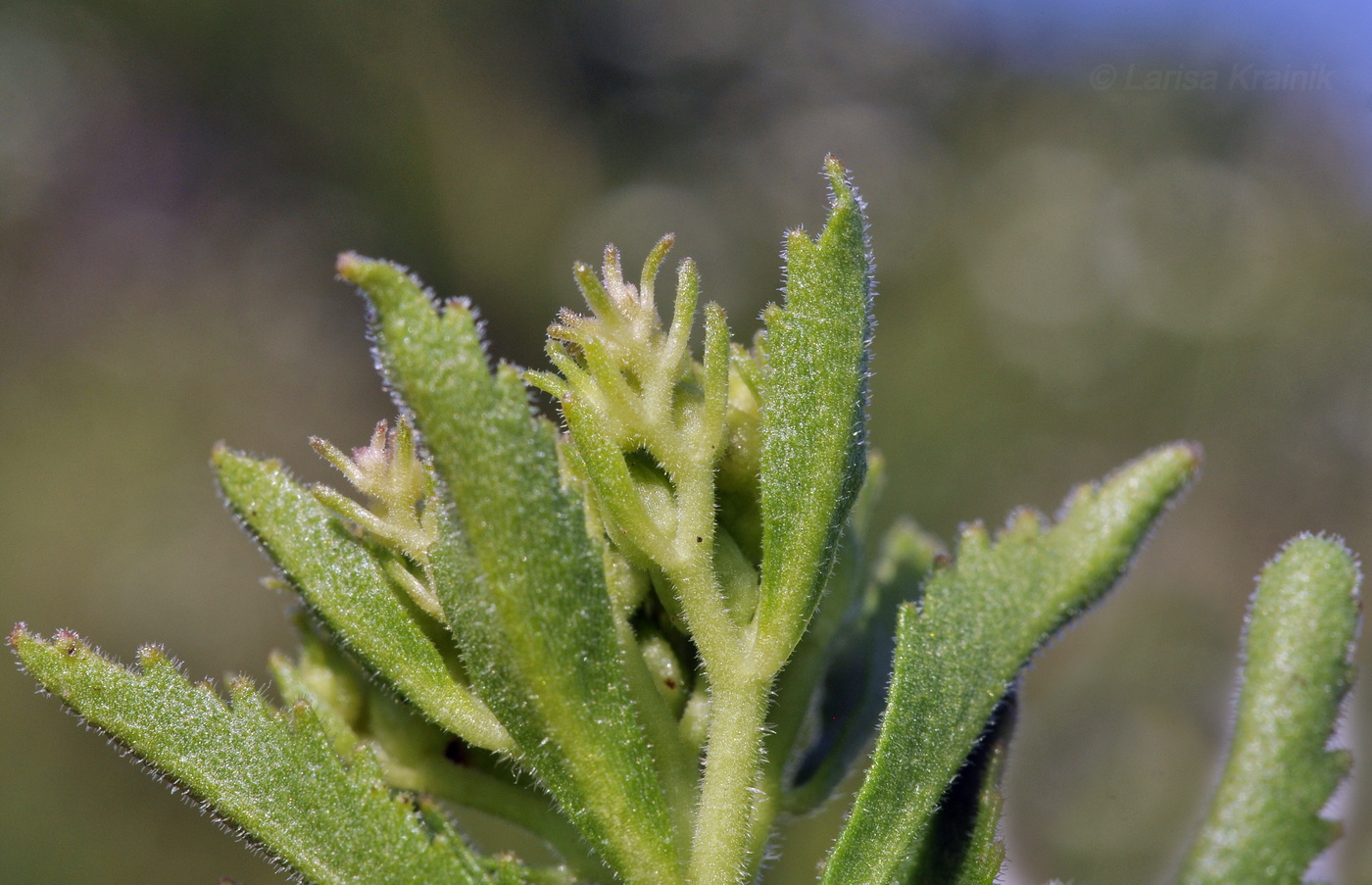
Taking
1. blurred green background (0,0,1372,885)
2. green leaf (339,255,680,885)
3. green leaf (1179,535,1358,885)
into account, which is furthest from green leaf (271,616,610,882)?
blurred green background (0,0,1372,885)

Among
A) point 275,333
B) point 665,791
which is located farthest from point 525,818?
point 275,333

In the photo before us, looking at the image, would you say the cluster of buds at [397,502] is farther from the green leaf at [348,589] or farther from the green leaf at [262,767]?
the green leaf at [262,767]

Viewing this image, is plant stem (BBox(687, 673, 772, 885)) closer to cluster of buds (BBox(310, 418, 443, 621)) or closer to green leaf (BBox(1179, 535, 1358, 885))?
cluster of buds (BBox(310, 418, 443, 621))

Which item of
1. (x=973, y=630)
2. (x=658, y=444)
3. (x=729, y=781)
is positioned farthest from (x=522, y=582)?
(x=973, y=630)

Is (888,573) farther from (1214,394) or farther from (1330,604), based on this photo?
(1214,394)

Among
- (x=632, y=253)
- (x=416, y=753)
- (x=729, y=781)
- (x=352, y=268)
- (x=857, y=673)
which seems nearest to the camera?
(x=352, y=268)

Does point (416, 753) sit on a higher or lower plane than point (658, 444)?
lower

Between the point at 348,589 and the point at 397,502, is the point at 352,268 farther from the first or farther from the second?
the point at 348,589
